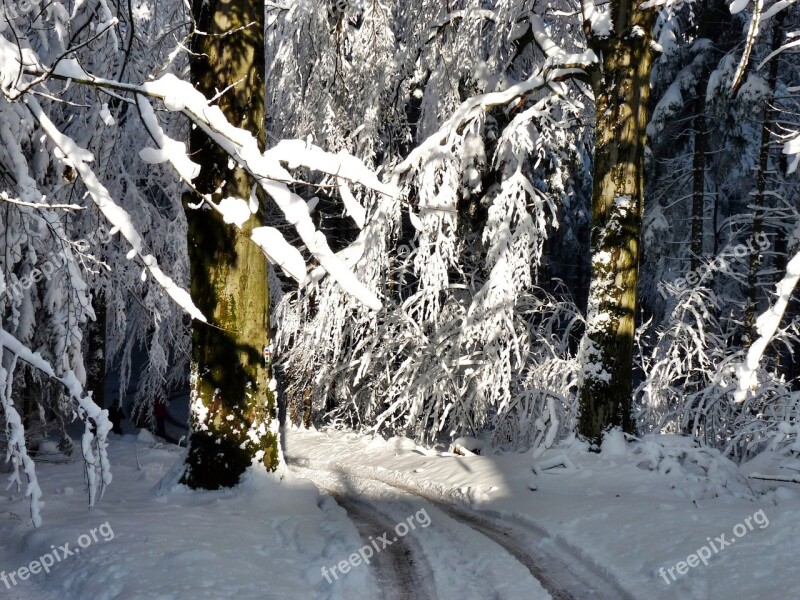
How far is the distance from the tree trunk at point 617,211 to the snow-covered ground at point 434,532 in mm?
574

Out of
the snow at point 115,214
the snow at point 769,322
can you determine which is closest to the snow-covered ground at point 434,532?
the snow at point 769,322

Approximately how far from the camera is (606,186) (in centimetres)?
752

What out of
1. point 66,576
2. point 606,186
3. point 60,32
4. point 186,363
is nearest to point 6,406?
point 66,576

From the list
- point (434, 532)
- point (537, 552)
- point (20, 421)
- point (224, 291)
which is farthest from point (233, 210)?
point (434, 532)

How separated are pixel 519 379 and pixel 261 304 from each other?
587cm

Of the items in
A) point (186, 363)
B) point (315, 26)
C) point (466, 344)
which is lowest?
point (186, 363)

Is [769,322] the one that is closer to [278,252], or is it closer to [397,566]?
[278,252]

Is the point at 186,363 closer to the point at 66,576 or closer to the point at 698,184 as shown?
the point at 66,576

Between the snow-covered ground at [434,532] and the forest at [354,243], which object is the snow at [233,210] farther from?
the snow-covered ground at [434,532]

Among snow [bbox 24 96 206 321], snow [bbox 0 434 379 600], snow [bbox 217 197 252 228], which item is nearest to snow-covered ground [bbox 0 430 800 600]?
snow [bbox 0 434 379 600]

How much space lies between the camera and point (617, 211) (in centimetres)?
739

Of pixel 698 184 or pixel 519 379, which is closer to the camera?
pixel 519 379

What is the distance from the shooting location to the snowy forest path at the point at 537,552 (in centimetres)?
471

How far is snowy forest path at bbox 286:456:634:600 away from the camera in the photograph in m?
4.71
